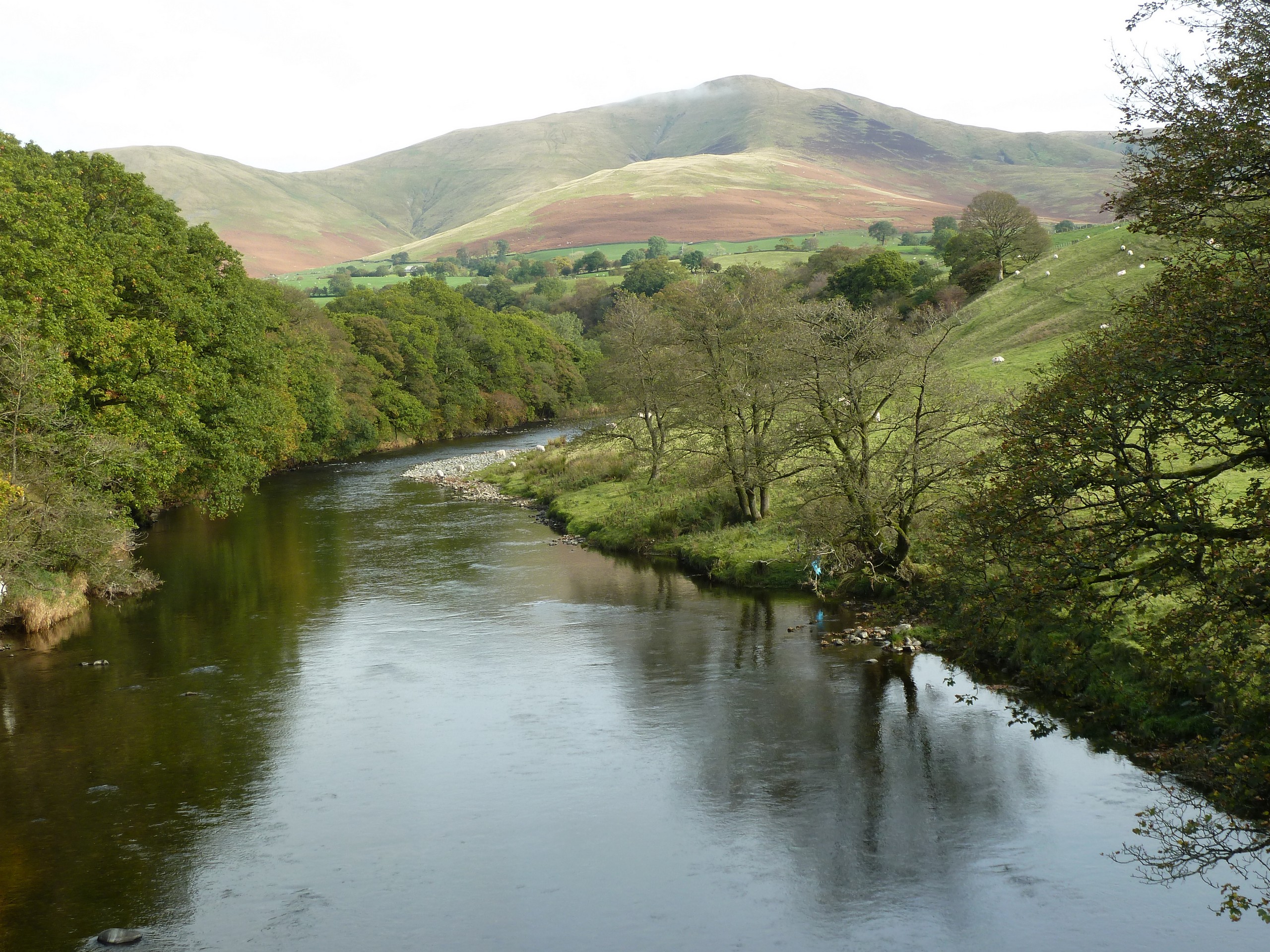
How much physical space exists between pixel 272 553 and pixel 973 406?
3043 cm

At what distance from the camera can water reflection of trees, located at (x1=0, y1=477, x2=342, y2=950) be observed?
14.8 metres

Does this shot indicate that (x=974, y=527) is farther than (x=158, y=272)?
No

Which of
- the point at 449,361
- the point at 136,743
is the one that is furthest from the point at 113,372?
the point at 449,361

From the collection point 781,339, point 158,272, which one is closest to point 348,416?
point 158,272

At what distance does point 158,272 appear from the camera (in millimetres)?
41375

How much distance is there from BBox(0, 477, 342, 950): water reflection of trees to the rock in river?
0.34 m

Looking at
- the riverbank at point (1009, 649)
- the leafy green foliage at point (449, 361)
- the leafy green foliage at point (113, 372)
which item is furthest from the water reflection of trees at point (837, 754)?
the leafy green foliage at point (449, 361)

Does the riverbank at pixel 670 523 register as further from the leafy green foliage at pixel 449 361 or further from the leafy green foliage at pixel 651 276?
the leafy green foliage at pixel 651 276

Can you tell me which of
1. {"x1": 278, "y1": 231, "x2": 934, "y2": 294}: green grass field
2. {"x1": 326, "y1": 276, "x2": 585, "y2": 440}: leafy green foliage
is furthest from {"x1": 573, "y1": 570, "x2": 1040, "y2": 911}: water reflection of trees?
{"x1": 278, "y1": 231, "x2": 934, "y2": 294}: green grass field

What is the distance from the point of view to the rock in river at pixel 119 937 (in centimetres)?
1344

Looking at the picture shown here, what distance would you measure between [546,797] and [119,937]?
289 inches

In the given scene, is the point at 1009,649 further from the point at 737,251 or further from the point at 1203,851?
the point at 737,251

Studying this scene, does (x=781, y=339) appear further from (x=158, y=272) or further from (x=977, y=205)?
(x=977, y=205)

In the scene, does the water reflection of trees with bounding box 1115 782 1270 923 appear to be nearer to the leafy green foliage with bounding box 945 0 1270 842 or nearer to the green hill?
the leafy green foliage with bounding box 945 0 1270 842
